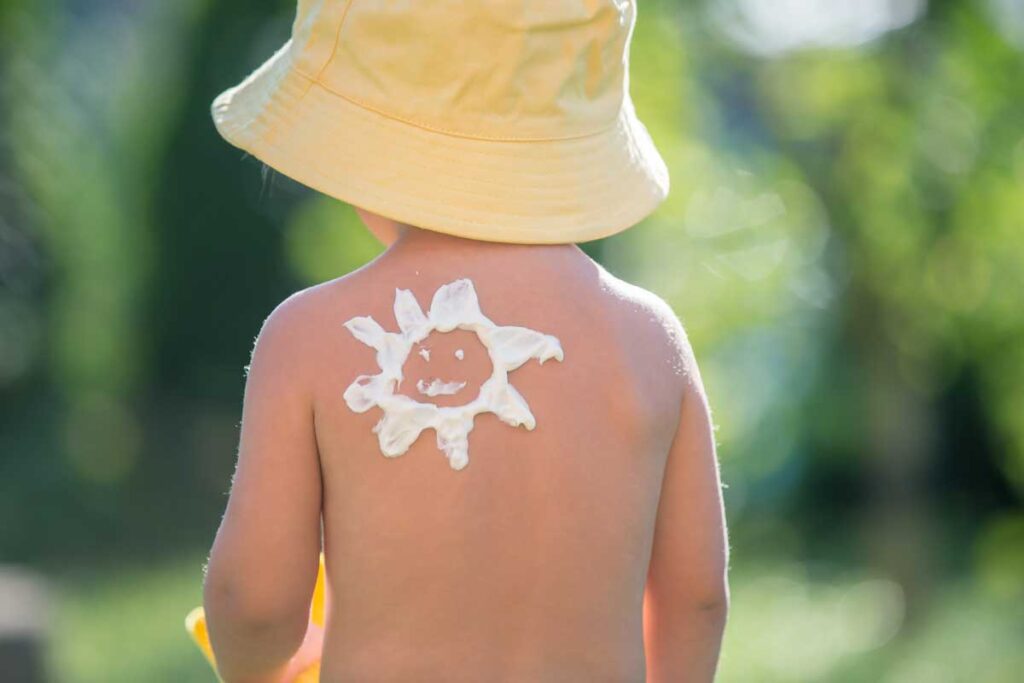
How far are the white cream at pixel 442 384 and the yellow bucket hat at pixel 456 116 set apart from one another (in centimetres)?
10

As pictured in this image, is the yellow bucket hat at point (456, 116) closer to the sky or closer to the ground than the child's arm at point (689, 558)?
closer to the sky

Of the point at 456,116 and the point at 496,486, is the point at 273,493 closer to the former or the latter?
the point at 496,486

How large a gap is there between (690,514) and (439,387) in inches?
15.9

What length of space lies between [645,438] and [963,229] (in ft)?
16.8

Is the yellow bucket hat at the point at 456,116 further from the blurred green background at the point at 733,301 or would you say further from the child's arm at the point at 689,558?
the blurred green background at the point at 733,301

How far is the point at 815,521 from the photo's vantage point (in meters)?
9.28

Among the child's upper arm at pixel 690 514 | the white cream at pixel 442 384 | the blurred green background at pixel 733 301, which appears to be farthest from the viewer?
the blurred green background at pixel 733 301

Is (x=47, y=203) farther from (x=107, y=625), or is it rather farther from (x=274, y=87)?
(x=274, y=87)

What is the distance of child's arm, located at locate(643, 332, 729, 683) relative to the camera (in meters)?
1.78

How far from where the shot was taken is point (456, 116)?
5.50 ft

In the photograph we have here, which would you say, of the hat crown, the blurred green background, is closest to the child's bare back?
the hat crown

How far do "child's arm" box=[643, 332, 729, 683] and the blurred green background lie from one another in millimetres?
2953

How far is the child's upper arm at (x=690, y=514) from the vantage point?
177cm

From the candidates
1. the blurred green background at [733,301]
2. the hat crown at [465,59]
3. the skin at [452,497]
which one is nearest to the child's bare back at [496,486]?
the skin at [452,497]
